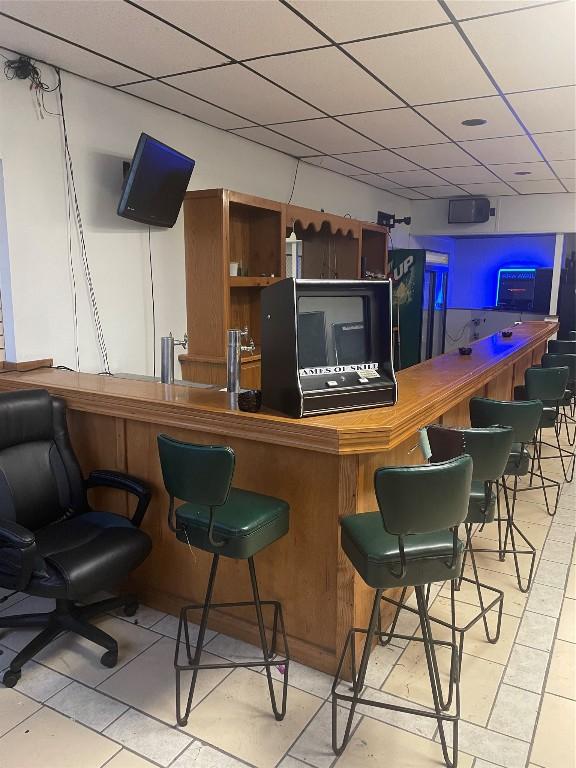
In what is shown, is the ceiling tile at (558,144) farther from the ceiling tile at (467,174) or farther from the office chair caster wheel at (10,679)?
the office chair caster wheel at (10,679)

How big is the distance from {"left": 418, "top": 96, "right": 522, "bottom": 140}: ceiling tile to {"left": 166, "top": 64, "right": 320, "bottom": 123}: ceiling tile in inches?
33.0

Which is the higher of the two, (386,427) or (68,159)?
(68,159)

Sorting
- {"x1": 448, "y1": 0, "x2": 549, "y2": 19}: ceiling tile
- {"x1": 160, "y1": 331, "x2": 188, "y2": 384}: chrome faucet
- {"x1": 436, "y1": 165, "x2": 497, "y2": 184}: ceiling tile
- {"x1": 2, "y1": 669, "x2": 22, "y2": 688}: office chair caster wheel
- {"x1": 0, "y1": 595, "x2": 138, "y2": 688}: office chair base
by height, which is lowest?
{"x1": 2, "y1": 669, "x2": 22, "y2": 688}: office chair caster wheel

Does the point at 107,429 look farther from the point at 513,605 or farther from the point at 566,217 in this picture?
the point at 566,217

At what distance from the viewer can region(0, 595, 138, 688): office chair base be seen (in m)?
2.34

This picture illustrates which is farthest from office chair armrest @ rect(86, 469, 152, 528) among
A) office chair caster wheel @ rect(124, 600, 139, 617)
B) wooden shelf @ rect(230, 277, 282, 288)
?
wooden shelf @ rect(230, 277, 282, 288)

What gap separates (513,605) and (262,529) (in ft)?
5.19

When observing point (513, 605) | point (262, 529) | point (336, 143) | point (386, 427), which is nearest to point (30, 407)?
point (262, 529)

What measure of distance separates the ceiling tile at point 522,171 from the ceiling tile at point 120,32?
3734 mm

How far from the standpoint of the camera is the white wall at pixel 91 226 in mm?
3096

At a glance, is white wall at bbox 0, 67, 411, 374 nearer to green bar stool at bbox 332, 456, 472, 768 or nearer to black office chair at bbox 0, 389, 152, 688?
black office chair at bbox 0, 389, 152, 688

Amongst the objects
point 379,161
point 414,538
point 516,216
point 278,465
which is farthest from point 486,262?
point 414,538

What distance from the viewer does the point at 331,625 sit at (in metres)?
2.37

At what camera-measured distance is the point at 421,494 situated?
5.53 feet
